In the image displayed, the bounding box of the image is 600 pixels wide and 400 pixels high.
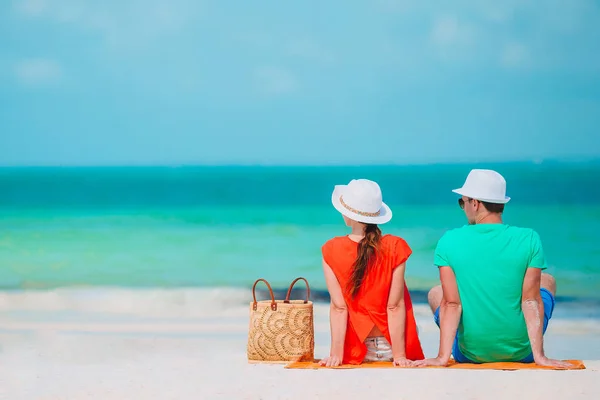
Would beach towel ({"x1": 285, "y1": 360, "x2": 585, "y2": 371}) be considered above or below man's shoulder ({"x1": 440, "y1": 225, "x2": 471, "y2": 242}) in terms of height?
below

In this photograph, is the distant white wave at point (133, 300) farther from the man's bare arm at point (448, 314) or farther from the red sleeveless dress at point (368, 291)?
the man's bare arm at point (448, 314)

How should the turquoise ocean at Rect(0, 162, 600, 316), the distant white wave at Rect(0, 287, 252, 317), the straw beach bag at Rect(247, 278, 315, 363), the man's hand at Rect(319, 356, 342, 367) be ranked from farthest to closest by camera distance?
the turquoise ocean at Rect(0, 162, 600, 316) → the distant white wave at Rect(0, 287, 252, 317) → the straw beach bag at Rect(247, 278, 315, 363) → the man's hand at Rect(319, 356, 342, 367)

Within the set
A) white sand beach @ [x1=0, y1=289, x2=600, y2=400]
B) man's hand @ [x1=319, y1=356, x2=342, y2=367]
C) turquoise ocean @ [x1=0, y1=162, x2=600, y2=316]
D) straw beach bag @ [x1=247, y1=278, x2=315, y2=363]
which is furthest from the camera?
Answer: turquoise ocean @ [x1=0, y1=162, x2=600, y2=316]

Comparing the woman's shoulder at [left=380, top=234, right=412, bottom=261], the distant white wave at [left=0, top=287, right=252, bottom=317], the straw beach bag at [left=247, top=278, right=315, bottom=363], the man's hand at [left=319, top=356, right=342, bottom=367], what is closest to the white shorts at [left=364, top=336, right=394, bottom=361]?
the man's hand at [left=319, top=356, right=342, bottom=367]

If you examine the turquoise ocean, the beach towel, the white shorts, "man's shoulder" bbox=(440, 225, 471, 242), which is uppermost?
the turquoise ocean

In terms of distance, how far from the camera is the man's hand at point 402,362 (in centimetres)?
357

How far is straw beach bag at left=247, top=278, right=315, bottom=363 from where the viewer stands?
3771mm

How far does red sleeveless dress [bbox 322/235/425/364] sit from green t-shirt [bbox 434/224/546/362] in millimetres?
182

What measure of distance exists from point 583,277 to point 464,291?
7530mm

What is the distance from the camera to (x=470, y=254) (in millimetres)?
3496

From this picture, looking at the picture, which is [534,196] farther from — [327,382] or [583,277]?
[327,382]

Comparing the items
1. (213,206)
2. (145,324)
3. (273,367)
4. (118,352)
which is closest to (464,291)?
(273,367)

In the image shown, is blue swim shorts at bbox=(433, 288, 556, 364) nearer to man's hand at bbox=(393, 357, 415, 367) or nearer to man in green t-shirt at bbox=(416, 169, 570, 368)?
man in green t-shirt at bbox=(416, 169, 570, 368)

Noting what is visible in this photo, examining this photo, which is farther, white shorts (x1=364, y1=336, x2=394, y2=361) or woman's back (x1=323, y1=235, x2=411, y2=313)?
white shorts (x1=364, y1=336, x2=394, y2=361)
